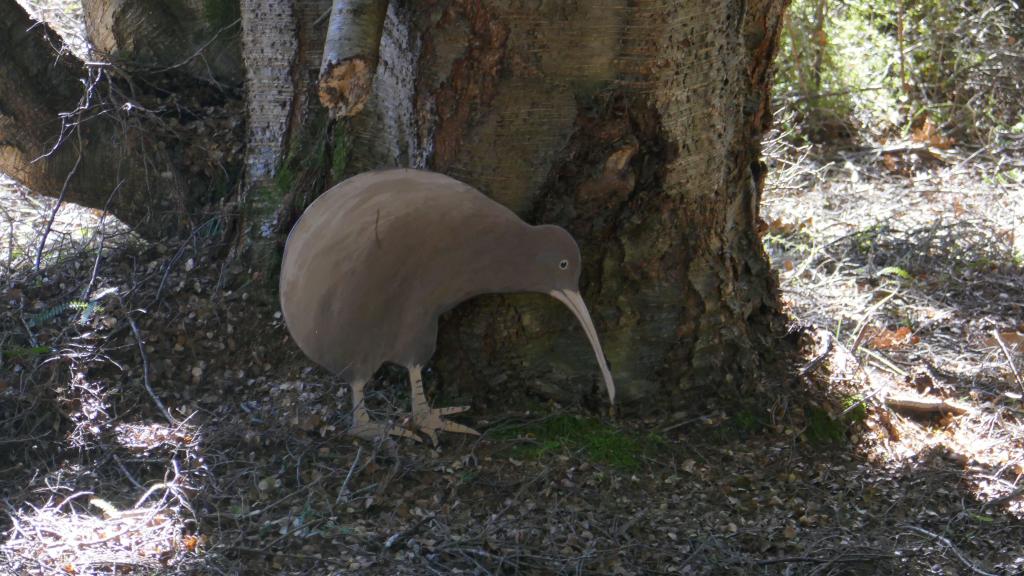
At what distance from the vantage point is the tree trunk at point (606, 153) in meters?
2.67

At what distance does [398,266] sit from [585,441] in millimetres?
717

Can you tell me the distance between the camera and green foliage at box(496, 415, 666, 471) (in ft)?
9.15

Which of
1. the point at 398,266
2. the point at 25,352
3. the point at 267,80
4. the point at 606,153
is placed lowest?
the point at 25,352

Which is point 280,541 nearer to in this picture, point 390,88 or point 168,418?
point 168,418

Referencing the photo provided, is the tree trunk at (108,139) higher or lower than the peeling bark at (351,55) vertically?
lower

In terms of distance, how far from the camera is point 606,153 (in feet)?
8.92

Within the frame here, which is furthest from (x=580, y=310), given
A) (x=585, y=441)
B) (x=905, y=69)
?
(x=905, y=69)

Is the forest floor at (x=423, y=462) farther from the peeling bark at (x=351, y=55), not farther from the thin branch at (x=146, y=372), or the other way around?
the peeling bark at (x=351, y=55)

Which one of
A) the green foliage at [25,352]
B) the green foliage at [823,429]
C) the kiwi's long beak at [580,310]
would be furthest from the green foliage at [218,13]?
the green foliage at [823,429]

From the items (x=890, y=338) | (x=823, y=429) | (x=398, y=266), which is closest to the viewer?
(x=398, y=266)

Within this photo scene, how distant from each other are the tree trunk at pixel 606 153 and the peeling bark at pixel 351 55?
0.22m

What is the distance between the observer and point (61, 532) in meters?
2.47

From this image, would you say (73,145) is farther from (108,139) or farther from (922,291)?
(922,291)

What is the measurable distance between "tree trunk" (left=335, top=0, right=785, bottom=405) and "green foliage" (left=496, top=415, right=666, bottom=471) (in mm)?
103
